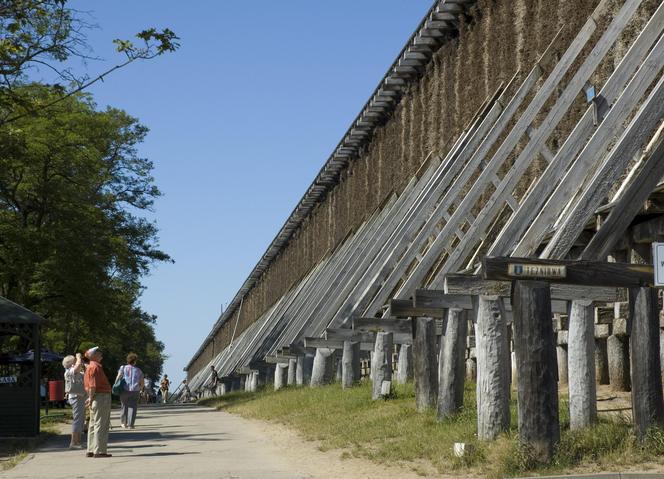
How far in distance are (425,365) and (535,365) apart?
5.23m

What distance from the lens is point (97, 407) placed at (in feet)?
49.9

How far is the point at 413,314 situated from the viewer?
53.1 ft

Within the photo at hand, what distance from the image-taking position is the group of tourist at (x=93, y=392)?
49.3ft

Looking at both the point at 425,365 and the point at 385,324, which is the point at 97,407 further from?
the point at 385,324

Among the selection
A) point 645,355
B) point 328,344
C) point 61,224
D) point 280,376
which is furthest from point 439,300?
point 61,224

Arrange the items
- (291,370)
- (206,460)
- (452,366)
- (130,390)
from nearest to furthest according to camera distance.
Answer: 1. (206,460)
2. (452,366)
3. (130,390)
4. (291,370)

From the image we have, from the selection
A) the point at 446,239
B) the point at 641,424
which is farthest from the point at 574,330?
the point at 446,239

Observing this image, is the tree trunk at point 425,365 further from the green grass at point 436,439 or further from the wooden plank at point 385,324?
the wooden plank at point 385,324

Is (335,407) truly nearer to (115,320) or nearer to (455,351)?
(455,351)

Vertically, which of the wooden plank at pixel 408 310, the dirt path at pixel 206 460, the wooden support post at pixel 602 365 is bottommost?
the dirt path at pixel 206 460

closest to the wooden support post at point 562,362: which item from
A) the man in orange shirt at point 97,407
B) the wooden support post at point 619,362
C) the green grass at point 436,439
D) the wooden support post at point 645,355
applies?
the green grass at point 436,439

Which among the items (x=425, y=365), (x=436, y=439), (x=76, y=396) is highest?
(x=425, y=365)

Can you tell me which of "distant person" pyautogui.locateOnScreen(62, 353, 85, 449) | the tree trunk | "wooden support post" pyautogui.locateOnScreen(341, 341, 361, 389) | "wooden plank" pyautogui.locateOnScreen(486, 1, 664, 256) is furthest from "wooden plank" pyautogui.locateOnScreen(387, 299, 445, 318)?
"wooden support post" pyautogui.locateOnScreen(341, 341, 361, 389)

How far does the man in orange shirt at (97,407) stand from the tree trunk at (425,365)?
4.47 metres
